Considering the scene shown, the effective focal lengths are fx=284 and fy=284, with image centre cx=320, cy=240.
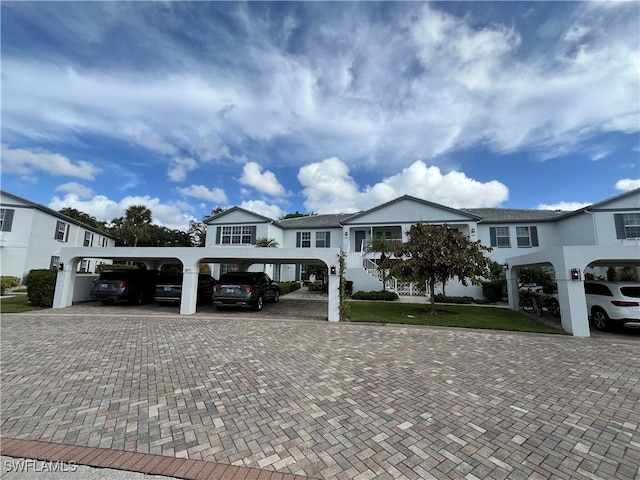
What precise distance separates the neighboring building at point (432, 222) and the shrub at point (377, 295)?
53.0 inches

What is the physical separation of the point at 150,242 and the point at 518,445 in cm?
4545

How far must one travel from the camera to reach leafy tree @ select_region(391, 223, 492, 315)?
455 inches

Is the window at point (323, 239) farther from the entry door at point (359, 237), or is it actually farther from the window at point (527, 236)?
the window at point (527, 236)

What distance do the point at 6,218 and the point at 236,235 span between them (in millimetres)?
16842

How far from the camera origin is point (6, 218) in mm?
21578

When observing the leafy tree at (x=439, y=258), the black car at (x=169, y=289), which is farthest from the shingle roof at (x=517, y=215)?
the black car at (x=169, y=289)

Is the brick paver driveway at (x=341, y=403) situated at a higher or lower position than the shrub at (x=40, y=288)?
lower

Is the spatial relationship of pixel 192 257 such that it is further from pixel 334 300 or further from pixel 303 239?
pixel 303 239

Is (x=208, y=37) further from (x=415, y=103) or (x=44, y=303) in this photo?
(x=44, y=303)

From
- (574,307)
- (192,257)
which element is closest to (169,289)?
(192,257)

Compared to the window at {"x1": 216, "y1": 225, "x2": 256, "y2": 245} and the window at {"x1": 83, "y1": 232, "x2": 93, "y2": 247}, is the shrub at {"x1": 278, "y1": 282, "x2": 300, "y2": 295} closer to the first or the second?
the window at {"x1": 216, "y1": 225, "x2": 256, "y2": 245}

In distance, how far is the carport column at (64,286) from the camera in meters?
13.1

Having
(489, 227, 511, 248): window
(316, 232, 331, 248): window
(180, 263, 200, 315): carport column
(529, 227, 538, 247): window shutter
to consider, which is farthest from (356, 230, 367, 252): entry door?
(180, 263, 200, 315): carport column

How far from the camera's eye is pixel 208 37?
1026 cm
